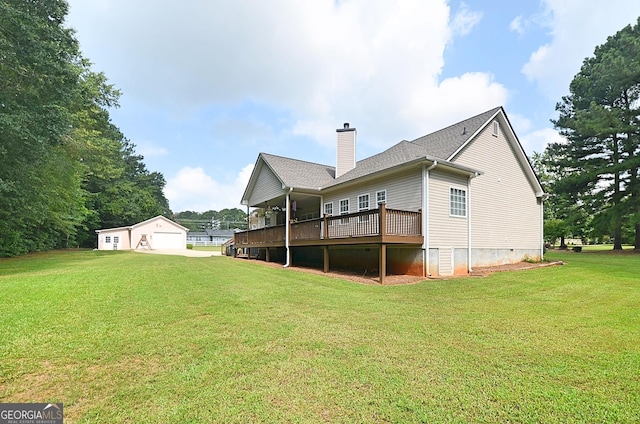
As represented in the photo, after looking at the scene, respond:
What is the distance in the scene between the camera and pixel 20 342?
163 inches

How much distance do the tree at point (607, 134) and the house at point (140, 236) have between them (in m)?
44.6

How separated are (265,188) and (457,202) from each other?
11285 millimetres

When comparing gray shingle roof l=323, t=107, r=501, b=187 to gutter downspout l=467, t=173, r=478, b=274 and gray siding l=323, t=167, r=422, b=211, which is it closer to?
gray siding l=323, t=167, r=422, b=211

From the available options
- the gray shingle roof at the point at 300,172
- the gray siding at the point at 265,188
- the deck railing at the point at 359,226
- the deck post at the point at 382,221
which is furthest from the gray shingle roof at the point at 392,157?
the deck post at the point at 382,221

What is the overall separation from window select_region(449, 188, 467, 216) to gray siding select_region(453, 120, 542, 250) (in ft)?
2.53

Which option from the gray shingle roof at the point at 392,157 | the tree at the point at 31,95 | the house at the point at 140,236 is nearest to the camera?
the tree at the point at 31,95

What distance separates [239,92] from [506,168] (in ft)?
51.2

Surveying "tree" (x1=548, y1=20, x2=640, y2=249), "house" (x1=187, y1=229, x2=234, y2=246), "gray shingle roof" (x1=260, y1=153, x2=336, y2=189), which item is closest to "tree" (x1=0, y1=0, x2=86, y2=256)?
"gray shingle roof" (x1=260, y1=153, x2=336, y2=189)

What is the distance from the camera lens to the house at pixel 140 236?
4075 centimetres

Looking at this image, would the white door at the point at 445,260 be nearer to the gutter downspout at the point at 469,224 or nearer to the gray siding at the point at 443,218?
the gray siding at the point at 443,218

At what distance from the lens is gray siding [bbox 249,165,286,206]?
692 inches

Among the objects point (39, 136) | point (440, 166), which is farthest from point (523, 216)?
point (39, 136)

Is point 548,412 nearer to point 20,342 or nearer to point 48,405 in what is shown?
point 48,405

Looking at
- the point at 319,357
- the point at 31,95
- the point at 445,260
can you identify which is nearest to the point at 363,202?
the point at 445,260
